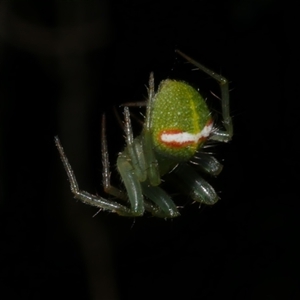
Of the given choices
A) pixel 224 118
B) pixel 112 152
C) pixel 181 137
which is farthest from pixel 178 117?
pixel 112 152

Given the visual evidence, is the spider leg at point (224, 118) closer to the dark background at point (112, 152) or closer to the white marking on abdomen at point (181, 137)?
the white marking on abdomen at point (181, 137)

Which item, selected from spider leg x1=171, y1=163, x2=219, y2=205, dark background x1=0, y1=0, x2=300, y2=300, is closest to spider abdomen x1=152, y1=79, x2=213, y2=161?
spider leg x1=171, y1=163, x2=219, y2=205

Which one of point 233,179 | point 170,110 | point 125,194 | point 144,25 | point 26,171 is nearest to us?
point 170,110

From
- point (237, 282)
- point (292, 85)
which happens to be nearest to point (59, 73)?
point (292, 85)

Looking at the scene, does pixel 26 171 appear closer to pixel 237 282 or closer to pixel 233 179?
pixel 233 179

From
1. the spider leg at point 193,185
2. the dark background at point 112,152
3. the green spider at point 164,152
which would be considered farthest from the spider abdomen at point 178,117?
the dark background at point 112,152

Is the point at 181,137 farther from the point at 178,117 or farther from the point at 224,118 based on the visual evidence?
the point at 224,118
